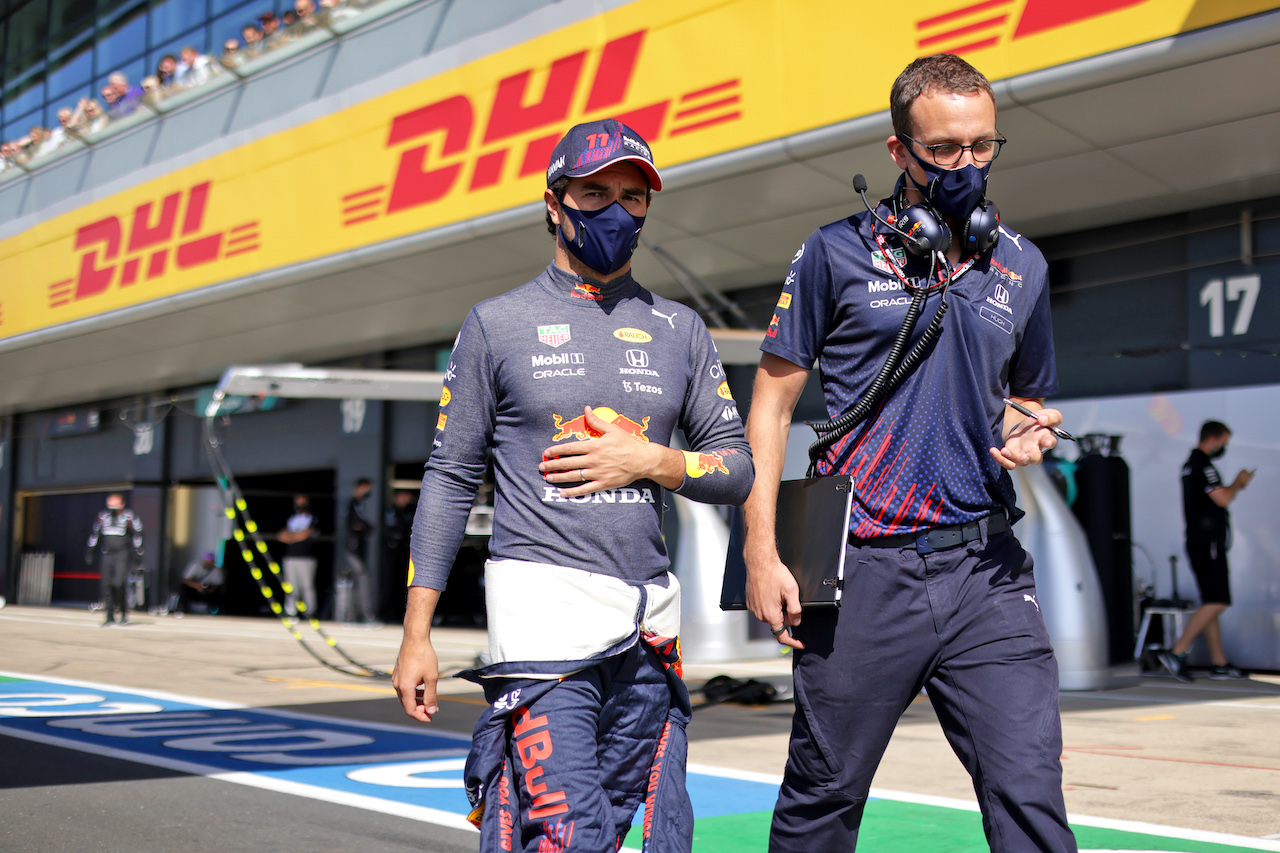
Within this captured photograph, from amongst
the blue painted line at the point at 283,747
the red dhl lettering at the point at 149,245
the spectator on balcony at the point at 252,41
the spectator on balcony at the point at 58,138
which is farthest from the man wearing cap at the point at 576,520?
the spectator on balcony at the point at 58,138

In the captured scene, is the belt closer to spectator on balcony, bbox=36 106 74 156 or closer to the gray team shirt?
the gray team shirt

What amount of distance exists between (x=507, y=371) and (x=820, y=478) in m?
0.75

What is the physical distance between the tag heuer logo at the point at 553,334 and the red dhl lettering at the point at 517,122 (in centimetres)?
867

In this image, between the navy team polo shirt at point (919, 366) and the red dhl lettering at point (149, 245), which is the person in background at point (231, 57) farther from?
the navy team polo shirt at point (919, 366)

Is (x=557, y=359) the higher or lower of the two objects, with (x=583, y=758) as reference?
higher

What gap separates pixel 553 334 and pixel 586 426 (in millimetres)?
224

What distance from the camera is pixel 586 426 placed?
258 cm

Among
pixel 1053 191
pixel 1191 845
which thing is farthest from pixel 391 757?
pixel 1053 191

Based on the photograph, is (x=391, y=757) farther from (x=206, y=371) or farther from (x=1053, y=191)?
(x=206, y=371)

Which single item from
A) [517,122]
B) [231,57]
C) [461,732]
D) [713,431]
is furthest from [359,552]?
[713,431]

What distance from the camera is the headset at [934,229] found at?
9.30 ft

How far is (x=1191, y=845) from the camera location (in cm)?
443

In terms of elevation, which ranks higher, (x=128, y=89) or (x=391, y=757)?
(x=128, y=89)

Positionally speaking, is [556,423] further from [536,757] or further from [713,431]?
[536,757]
